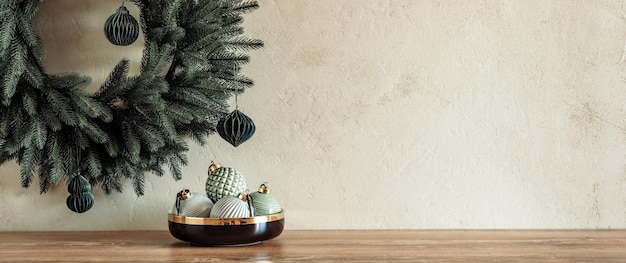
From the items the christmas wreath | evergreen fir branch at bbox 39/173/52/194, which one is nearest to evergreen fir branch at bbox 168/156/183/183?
the christmas wreath

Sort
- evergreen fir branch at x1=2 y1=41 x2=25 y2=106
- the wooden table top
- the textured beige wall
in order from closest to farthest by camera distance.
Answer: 1. the wooden table top
2. evergreen fir branch at x1=2 y1=41 x2=25 y2=106
3. the textured beige wall

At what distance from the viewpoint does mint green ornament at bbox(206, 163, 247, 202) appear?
4.19ft

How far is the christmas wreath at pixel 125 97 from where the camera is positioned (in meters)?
1.25

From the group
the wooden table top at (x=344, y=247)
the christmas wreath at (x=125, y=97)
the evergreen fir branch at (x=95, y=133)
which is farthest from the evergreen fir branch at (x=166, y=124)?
the wooden table top at (x=344, y=247)

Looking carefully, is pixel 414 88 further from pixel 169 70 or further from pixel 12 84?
pixel 12 84

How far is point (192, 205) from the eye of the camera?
124 cm

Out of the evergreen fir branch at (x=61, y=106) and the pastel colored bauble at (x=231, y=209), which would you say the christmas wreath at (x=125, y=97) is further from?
the pastel colored bauble at (x=231, y=209)

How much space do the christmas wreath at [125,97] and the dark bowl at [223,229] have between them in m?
0.17

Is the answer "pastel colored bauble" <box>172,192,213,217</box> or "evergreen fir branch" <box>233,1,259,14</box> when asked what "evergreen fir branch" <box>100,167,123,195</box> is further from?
"evergreen fir branch" <box>233,1,259,14</box>

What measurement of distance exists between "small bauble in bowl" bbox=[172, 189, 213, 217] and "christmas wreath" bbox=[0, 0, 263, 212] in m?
0.12

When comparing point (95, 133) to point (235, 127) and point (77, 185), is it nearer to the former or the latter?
point (77, 185)

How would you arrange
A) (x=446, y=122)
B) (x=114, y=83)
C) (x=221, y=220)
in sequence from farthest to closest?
(x=446, y=122) → (x=114, y=83) → (x=221, y=220)

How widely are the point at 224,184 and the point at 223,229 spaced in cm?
10

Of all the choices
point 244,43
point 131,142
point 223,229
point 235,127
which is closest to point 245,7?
point 244,43
